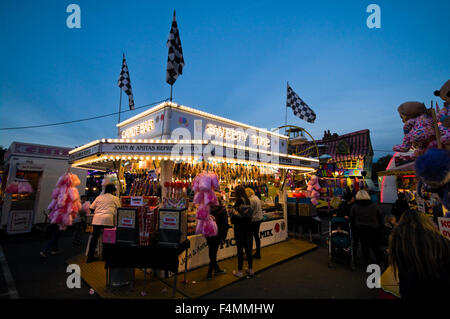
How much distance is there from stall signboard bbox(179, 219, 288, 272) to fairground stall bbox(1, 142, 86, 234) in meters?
6.75

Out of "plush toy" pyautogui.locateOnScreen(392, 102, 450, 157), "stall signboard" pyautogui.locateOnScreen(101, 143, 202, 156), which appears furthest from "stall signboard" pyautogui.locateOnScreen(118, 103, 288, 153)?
"plush toy" pyautogui.locateOnScreen(392, 102, 450, 157)

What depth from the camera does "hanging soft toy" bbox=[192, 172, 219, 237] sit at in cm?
418

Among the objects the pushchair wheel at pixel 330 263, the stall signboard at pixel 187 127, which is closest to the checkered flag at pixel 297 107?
the stall signboard at pixel 187 127

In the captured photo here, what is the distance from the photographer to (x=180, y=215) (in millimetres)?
3688

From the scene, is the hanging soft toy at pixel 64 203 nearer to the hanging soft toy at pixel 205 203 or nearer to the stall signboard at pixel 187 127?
the stall signboard at pixel 187 127

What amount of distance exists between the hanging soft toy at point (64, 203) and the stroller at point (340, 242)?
23.5 feet

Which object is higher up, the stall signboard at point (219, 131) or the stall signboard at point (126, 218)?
the stall signboard at point (219, 131)

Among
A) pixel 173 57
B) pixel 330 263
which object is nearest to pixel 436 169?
pixel 330 263

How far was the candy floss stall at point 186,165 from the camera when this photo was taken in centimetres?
462

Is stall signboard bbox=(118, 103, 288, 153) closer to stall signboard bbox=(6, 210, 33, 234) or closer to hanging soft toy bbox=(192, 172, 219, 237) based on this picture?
hanging soft toy bbox=(192, 172, 219, 237)
